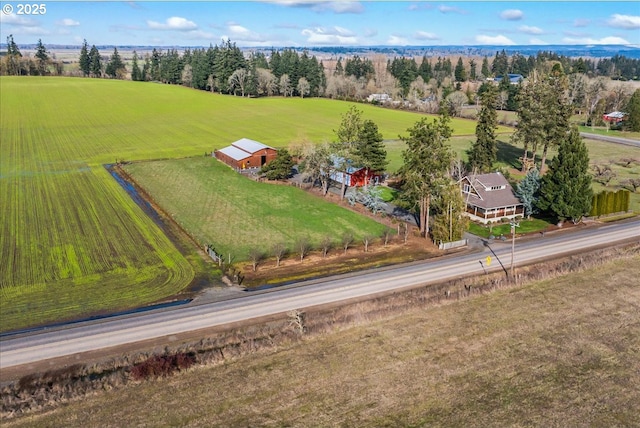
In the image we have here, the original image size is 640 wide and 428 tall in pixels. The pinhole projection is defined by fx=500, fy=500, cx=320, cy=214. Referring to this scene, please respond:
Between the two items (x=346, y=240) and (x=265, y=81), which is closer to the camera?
(x=346, y=240)

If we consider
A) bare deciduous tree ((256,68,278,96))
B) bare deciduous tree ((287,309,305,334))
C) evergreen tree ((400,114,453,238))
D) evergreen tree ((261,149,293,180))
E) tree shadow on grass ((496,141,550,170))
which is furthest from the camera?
bare deciduous tree ((256,68,278,96))

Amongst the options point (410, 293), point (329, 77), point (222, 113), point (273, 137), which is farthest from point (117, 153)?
point (329, 77)

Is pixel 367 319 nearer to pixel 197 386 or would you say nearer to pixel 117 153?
pixel 197 386

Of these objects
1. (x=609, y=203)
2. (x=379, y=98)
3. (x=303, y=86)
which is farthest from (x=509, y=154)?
(x=303, y=86)

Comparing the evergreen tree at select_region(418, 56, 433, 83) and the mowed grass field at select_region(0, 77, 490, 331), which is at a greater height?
the evergreen tree at select_region(418, 56, 433, 83)

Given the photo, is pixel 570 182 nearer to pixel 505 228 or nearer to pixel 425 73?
pixel 505 228

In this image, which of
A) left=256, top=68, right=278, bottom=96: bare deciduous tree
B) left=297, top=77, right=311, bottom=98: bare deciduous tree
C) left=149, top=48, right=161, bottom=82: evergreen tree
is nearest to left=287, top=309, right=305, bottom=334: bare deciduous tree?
left=297, top=77, right=311, bottom=98: bare deciduous tree

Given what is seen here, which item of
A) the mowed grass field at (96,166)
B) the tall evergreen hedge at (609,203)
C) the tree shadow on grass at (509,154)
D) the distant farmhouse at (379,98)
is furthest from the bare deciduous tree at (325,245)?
the distant farmhouse at (379,98)

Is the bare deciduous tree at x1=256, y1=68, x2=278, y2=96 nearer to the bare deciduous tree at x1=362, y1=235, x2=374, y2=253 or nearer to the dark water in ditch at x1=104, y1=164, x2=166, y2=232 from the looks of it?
the dark water in ditch at x1=104, y1=164, x2=166, y2=232
